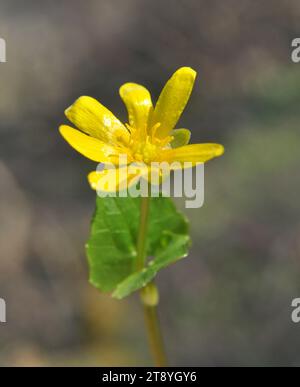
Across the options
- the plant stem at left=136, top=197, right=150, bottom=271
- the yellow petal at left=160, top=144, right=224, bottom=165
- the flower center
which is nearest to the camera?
the yellow petal at left=160, top=144, right=224, bottom=165

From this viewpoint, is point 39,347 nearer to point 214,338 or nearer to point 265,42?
point 214,338

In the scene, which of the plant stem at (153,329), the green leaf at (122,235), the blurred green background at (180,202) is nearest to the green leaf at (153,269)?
the green leaf at (122,235)

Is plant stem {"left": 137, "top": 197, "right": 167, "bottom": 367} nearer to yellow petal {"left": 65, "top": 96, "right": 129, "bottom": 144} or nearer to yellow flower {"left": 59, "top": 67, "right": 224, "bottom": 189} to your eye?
yellow flower {"left": 59, "top": 67, "right": 224, "bottom": 189}

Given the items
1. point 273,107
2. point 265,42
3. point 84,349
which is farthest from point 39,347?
point 265,42

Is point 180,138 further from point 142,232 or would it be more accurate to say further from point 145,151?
point 142,232

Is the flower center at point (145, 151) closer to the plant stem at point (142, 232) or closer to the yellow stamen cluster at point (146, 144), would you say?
the yellow stamen cluster at point (146, 144)

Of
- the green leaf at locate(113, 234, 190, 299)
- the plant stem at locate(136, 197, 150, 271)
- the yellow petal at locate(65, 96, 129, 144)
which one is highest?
the yellow petal at locate(65, 96, 129, 144)

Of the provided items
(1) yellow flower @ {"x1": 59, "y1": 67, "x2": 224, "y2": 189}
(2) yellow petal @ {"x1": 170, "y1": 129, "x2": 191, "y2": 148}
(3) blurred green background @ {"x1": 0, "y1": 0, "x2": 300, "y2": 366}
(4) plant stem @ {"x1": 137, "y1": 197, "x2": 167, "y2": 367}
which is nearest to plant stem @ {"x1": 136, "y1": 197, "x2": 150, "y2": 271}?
Answer: (4) plant stem @ {"x1": 137, "y1": 197, "x2": 167, "y2": 367}
